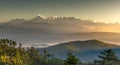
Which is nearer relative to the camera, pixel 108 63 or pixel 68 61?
pixel 68 61

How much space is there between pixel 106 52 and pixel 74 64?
17.3m

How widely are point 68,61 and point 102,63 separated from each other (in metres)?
19.5

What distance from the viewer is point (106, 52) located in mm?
73562

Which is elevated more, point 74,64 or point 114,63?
point 74,64

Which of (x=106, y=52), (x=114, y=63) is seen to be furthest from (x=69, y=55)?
(x=114, y=63)

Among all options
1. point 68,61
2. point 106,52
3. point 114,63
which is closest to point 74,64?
point 68,61

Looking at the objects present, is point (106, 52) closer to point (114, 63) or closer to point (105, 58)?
point (105, 58)

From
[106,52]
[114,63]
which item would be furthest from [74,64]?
[114,63]

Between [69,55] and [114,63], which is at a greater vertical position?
[69,55]

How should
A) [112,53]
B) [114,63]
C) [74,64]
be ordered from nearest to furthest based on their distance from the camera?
[74,64]
[112,53]
[114,63]

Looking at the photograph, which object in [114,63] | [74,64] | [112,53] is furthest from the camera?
[114,63]

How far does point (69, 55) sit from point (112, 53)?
699 inches

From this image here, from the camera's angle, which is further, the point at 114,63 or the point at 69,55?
the point at 114,63

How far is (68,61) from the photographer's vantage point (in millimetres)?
58375
